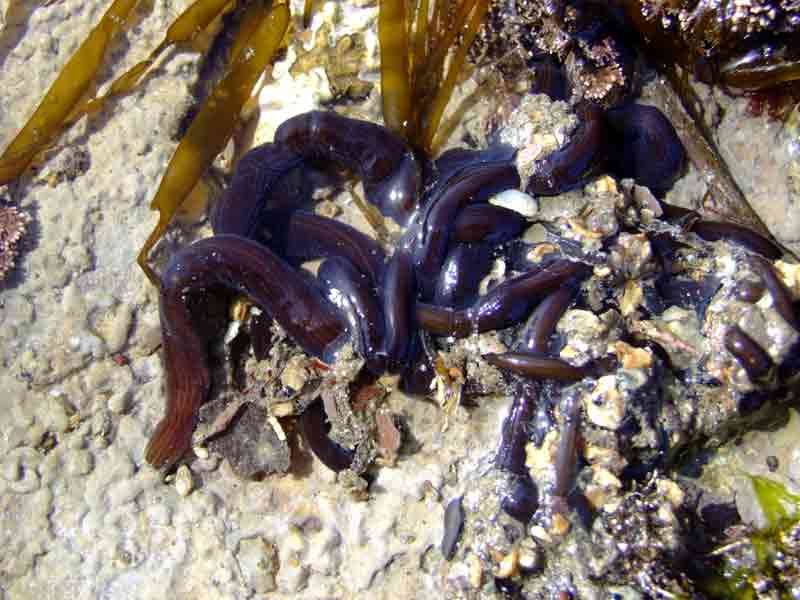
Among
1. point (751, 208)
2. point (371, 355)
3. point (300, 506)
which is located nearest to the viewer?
point (371, 355)

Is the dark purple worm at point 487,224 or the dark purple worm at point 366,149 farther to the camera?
the dark purple worm at point 366,149

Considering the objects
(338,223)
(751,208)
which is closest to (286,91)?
(338,223)

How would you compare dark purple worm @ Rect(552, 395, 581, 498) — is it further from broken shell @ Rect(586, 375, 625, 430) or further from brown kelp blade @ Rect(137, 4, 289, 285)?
brown kelp blade @ Rect(137, 4, 289, 285)

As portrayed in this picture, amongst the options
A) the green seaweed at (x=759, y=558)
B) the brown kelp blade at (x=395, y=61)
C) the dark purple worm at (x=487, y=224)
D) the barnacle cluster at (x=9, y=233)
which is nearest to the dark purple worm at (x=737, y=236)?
the dark purple worm at (x=487, y=224)

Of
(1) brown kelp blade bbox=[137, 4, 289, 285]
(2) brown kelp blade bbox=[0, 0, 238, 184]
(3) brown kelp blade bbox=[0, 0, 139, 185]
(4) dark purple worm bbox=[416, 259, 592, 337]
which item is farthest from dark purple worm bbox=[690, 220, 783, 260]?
(3) brown kelp blade bbox=[0, 0, 139, 185]

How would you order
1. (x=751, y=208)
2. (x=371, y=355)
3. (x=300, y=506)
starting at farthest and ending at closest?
(x=751, y=208)
(x=300, y=506)
(x=371, y=355)

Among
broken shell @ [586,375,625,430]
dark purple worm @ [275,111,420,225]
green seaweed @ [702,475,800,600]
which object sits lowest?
green seaweed @ [702,475,800,600]

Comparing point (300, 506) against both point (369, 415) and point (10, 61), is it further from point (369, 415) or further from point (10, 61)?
point (10, 61)

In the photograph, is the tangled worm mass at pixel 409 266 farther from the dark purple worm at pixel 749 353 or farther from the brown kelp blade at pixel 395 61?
the brown kelp blade at pixel 395 61
